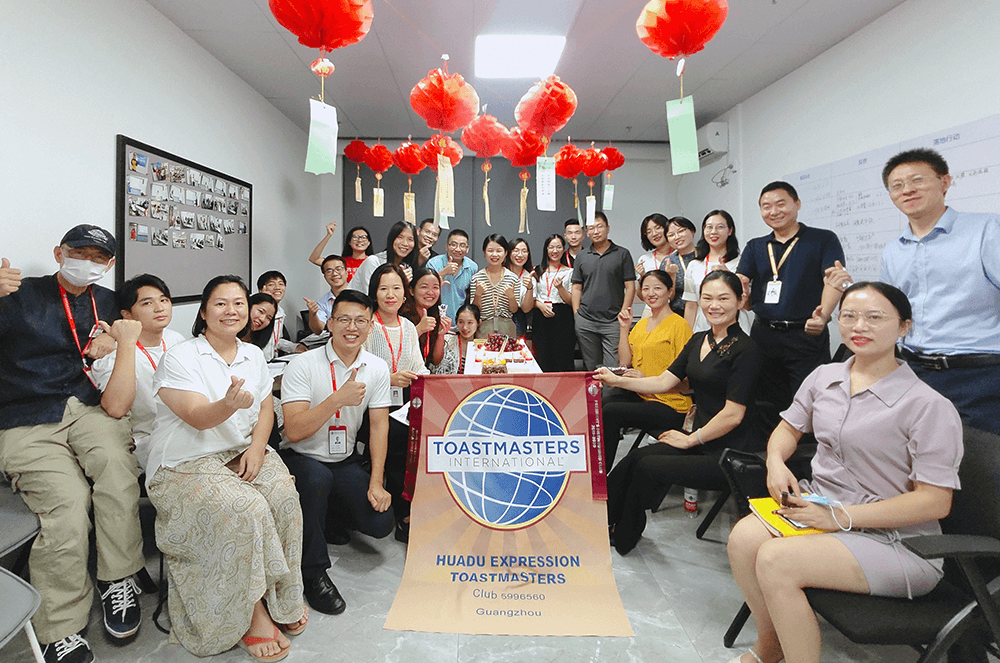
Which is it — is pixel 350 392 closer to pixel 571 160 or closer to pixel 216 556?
pixel 216 556

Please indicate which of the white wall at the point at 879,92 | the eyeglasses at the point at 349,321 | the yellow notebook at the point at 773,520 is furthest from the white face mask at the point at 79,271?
the white wall at the point at 879,92

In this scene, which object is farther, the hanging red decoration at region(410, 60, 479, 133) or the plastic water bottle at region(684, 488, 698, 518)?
the hanging red decoration at region(410, 60, 479, 133)

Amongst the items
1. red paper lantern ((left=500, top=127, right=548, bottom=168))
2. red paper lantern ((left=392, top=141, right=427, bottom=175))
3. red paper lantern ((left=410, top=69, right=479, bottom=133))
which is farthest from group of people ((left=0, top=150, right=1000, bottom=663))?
red paper lantern ((left=392, top=141, right=427, bottom=175))

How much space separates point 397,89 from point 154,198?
222 cm

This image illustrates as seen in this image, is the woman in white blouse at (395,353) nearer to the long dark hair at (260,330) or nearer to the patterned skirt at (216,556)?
the patterned skirt at (216,556)

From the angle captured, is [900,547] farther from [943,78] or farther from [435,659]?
[943,78]

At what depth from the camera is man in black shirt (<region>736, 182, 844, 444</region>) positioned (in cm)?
247

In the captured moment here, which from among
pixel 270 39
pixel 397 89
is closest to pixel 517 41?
pixel 397 89

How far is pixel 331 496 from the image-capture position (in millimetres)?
2100

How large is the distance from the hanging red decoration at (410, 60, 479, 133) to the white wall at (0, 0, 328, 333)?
165 cm

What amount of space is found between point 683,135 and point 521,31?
1.81 m

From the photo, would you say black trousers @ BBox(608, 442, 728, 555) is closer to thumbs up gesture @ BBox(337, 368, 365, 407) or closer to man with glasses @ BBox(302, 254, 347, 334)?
thumbs up gesture @ BBox(337, 368, 365, 407)

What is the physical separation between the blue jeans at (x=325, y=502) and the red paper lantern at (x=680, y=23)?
228 cm

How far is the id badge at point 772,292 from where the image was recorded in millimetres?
2537
